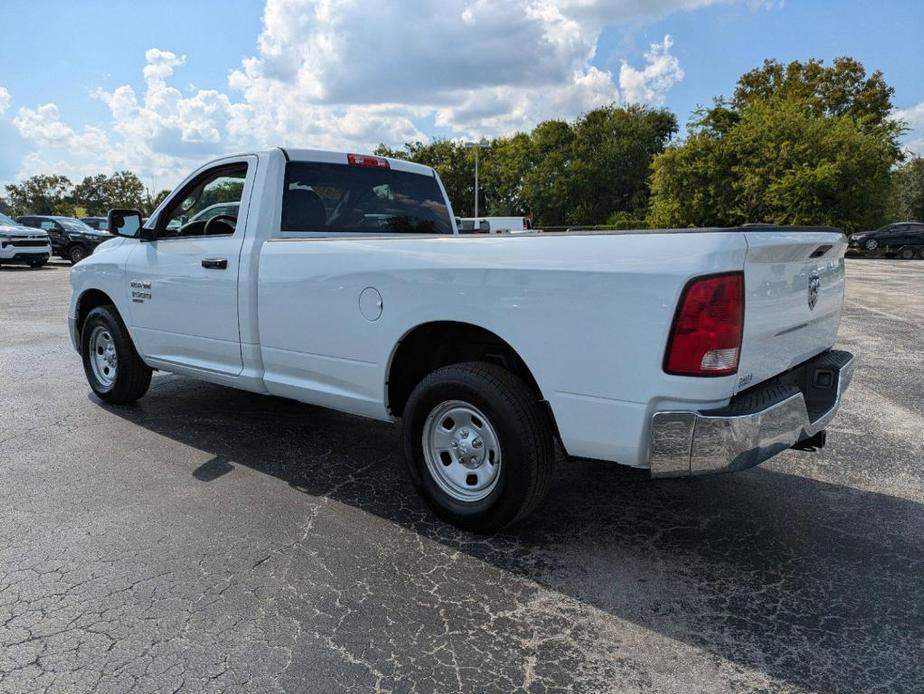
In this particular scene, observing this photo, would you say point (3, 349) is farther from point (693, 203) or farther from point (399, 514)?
point (693, 203)

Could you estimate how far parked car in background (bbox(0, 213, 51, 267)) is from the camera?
20266 mm

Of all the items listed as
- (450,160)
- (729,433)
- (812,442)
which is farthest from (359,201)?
(450,160)

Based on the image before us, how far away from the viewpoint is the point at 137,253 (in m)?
5.21

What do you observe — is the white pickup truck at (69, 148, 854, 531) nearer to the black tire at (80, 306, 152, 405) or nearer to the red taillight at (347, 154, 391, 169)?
the red taillight at (347, 154, 391, 169)

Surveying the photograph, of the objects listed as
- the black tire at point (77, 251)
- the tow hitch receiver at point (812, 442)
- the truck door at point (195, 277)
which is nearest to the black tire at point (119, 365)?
the truck door at point (195, 277)

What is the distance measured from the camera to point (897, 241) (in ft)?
97.0

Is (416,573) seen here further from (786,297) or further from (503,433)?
(786,297)

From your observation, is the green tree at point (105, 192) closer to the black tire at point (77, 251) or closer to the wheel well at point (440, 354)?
the black tire at point (77, 251)

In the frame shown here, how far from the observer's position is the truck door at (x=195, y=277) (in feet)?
14.6

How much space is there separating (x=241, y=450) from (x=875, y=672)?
375 cm

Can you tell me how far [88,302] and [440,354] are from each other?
3.78m

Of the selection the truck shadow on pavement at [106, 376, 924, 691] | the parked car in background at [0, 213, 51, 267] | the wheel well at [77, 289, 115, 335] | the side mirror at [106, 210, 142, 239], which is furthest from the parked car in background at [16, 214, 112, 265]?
the truck shadow on pavement at [106, 376, 924, 691]

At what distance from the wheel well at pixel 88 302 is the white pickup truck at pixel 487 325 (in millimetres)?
731

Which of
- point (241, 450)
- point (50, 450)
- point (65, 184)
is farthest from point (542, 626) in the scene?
point (65, 184)
